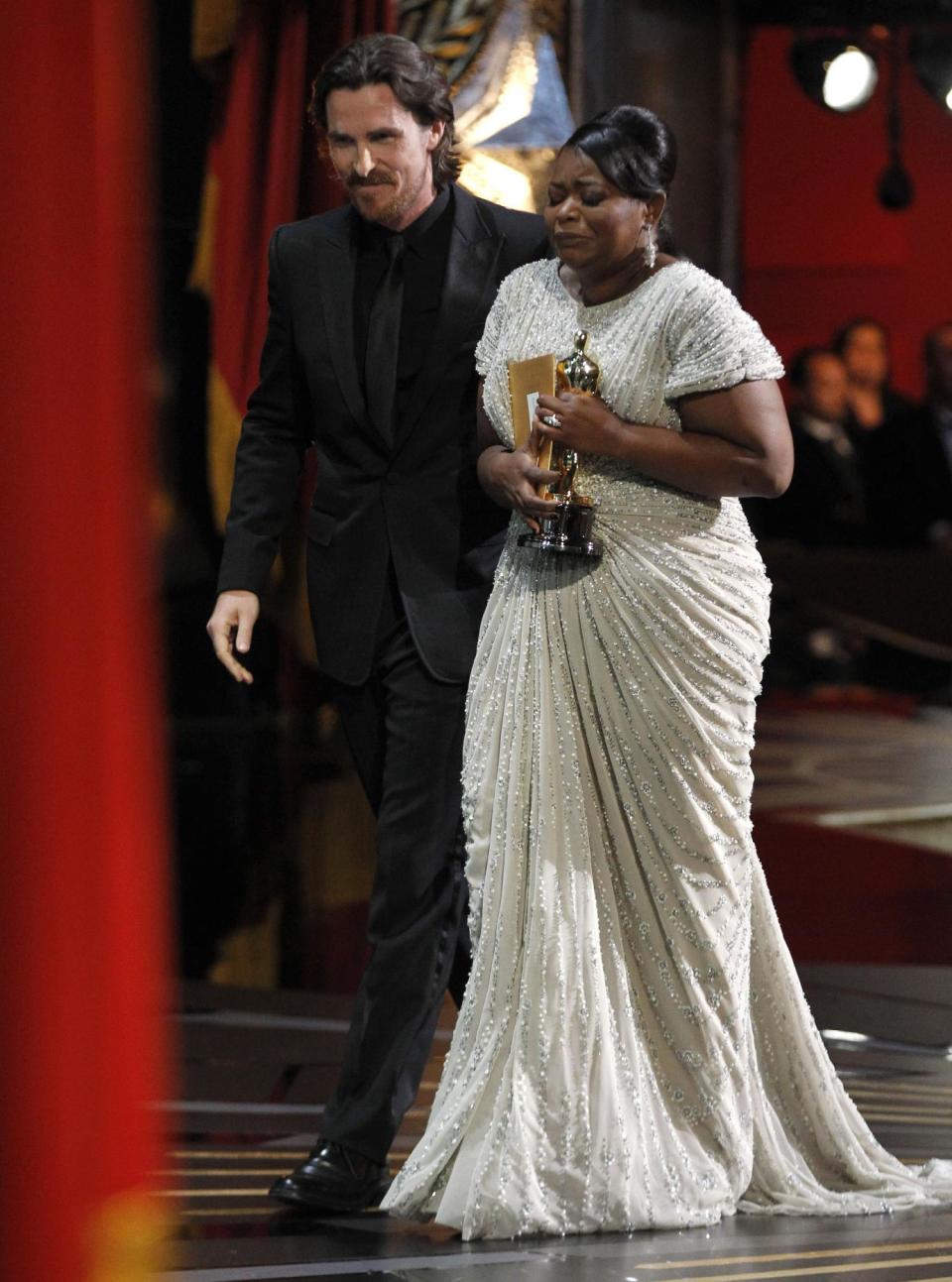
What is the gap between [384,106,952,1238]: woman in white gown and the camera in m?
2.89

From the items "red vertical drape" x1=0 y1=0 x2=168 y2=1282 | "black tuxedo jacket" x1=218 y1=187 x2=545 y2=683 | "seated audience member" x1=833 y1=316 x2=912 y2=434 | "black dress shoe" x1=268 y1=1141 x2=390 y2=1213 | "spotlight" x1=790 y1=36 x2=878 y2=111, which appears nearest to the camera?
"red vertical drape" x1=0 y1=0 x2=168 y2=1282

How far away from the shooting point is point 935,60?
928cm

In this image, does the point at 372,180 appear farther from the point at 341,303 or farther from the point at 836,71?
the point at 836,71

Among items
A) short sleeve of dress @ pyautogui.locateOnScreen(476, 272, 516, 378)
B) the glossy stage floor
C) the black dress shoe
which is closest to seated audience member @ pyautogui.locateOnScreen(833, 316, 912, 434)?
the glossy stage floor

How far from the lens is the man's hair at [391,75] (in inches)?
120

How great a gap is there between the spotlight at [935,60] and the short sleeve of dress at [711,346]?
6.78m

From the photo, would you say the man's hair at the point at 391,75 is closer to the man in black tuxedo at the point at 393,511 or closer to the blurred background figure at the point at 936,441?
the man in black tuxedo at the point at 393,511

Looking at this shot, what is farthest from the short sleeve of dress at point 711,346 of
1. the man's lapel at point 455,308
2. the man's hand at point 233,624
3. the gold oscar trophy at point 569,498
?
the man's hand at point 233,624

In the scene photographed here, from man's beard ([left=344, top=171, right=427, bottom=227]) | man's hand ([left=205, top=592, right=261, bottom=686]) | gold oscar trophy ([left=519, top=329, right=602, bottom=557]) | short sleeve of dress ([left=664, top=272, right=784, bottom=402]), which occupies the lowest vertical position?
man's hand ([left=205, top=592, right=261, bottom=686])

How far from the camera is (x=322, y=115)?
312cm

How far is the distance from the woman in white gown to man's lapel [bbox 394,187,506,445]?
117 mm

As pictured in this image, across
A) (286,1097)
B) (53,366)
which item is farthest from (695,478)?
(53,366)

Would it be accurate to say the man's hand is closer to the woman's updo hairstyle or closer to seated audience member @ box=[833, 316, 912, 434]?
the woman's updo hairstyle

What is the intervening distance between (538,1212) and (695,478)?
3.35ft
